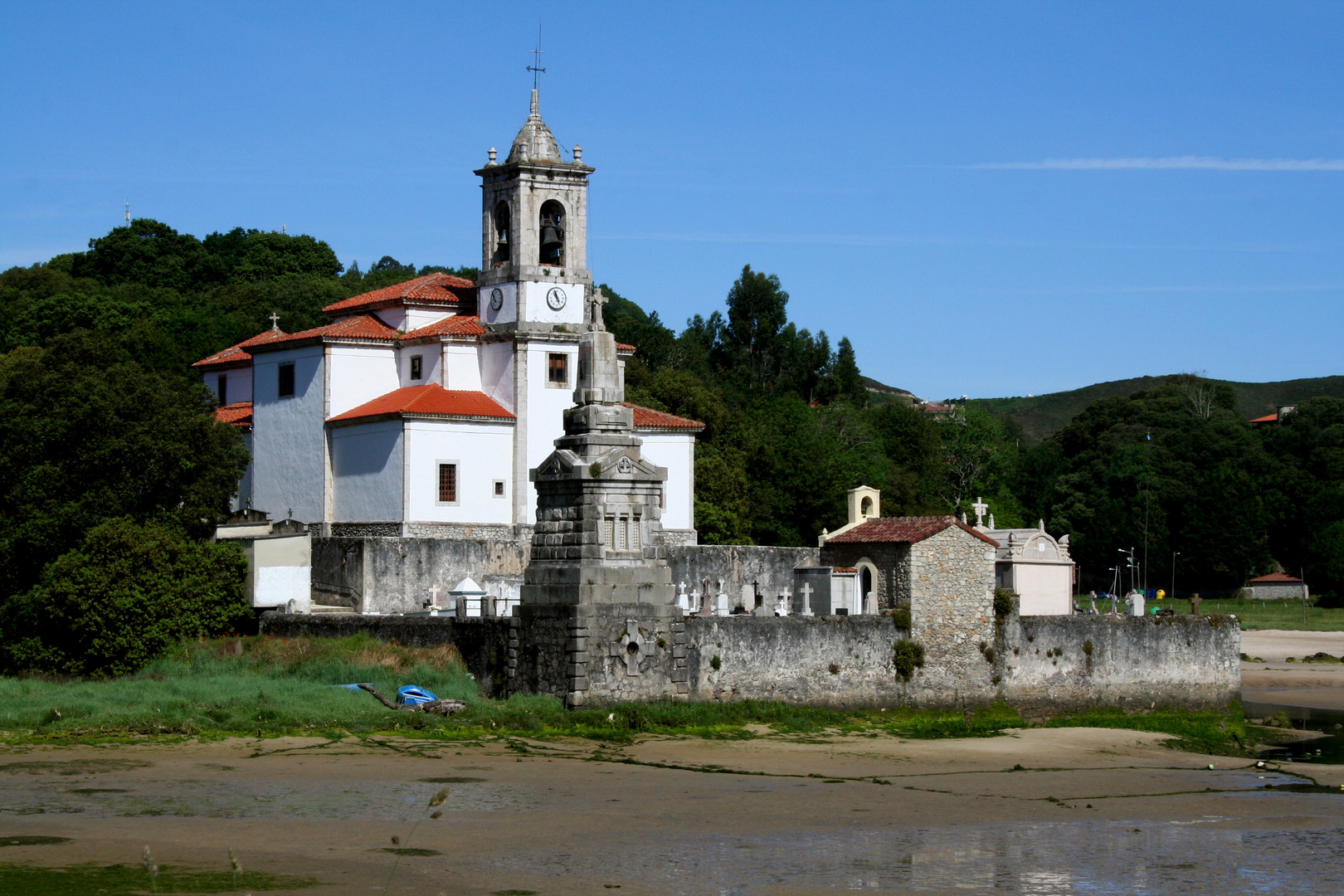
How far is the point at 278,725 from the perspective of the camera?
2877 cm

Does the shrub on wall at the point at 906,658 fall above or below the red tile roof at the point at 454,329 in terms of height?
below

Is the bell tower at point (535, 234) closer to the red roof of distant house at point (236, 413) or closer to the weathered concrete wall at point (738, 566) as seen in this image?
the weathered concrete wall at point (738, 566)

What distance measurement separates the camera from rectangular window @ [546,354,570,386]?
48.2 metres

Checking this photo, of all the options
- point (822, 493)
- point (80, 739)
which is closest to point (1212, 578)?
point (822, 493)

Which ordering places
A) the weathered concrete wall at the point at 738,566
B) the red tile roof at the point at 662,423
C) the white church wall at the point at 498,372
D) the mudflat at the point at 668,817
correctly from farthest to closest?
the red tile roof at the point at 662,423, the white church wall at the point at 498,372, the weathered concrete wall at the point at 738,566, the mudflat at the point at 668,817

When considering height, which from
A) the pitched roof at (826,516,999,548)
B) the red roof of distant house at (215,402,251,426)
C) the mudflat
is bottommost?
the mudflat

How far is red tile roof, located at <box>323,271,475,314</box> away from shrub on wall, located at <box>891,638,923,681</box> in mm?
19971

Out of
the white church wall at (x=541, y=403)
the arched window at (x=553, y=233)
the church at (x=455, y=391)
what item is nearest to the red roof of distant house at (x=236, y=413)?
the church at (x=455, y=391)

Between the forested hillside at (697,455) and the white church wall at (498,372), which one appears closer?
the forested hillside at (697,455)

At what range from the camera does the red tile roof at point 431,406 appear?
4647 centimetres

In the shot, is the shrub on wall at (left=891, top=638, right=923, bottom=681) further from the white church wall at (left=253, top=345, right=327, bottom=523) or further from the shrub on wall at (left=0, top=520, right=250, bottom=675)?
the white church wall at (left=253, top=345, right=327, bottom=523)

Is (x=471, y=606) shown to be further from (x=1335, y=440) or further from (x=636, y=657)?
(x=1335, y=440)

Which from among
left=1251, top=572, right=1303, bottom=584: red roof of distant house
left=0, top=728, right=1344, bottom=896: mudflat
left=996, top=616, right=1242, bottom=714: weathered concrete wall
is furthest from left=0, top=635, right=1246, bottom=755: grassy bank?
left=1251, top=572, right=1303, bottom=584: red roof of distant house

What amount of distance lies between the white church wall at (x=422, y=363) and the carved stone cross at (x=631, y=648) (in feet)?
60.7
